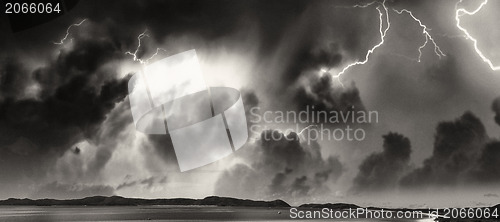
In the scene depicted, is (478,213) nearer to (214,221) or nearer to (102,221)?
(214,221)

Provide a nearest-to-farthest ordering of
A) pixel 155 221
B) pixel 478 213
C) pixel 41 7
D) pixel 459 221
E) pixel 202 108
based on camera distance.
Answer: pixel 41 7
pixel 459 221
pixel 202 108
pixel 155 221
pixel 478 213

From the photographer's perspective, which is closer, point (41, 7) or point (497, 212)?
point (41, 7)

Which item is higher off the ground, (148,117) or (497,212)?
(148,117)

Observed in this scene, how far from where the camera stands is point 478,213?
54250mm

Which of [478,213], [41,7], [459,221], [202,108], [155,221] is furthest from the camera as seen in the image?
[478,213]

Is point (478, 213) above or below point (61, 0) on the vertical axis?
below

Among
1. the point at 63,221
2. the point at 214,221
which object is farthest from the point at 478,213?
the point at 63,221

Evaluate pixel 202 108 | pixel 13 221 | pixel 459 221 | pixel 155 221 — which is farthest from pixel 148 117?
pixel 459 221

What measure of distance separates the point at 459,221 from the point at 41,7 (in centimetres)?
3234

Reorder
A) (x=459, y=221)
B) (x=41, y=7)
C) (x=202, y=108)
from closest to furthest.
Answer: (x=41, y=7) < (x=459, y=221) < (x=202, y=108)

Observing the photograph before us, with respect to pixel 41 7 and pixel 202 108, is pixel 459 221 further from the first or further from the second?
pixel 41 7

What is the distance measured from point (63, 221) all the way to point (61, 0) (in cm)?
2827

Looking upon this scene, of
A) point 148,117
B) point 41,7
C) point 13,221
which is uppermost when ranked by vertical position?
point 41,7

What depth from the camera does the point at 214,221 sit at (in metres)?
57.1
